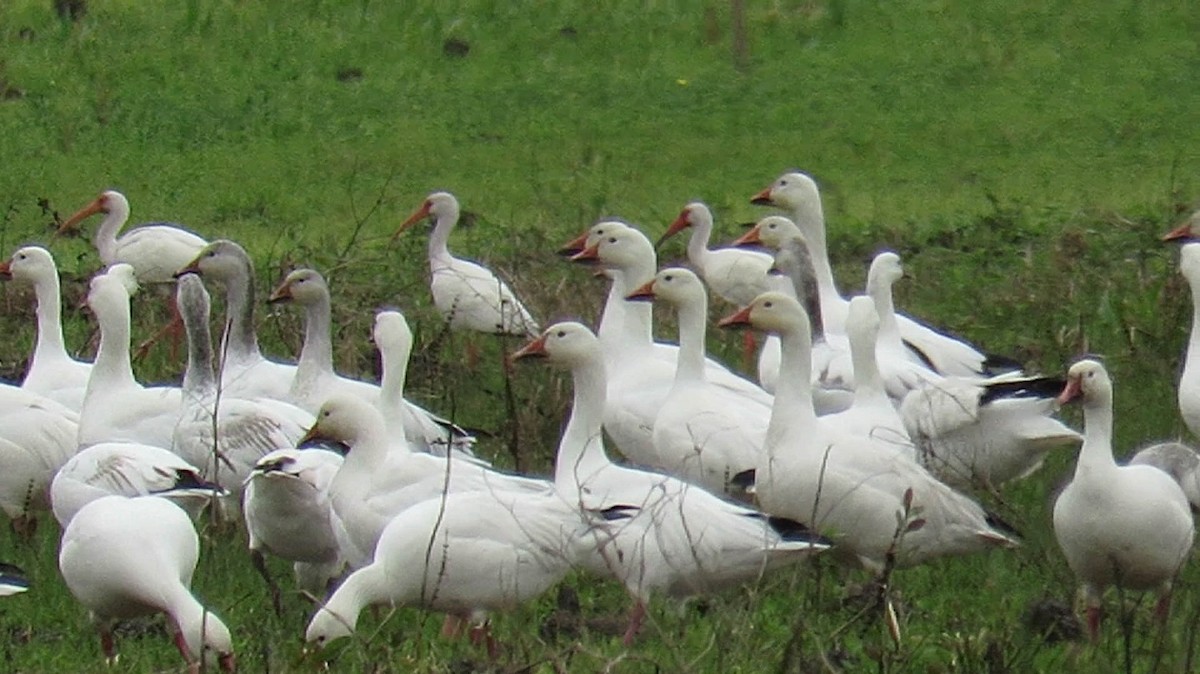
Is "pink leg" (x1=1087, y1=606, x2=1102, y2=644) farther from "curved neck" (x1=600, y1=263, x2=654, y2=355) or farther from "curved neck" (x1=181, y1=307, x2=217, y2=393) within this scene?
"curved neck" (x1=181, y1=307, x2=217, y2=393)

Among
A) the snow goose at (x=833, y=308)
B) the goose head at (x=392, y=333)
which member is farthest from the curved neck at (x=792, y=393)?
the snow goose at (x=833, y=308)

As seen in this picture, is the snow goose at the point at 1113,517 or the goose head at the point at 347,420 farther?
the goose head at the point at 347,420

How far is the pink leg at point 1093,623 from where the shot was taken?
728cm

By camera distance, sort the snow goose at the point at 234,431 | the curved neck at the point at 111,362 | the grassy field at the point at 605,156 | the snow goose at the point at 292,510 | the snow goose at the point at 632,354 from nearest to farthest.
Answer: the snow goose at the point at 292,510 < the snow goose at the point at 234,431 < the curved neck at the point at 111,362 < the snow goose at the point at 632,354 < the grassy field at the point at 605,156

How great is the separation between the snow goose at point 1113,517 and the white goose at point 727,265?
5460mm

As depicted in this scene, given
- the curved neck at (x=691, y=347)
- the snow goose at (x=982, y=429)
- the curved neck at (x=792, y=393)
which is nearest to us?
the curved neck at (x=792, y=393)

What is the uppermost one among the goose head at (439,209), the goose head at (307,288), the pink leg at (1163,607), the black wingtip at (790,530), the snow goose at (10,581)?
the snow goose at (10,581)

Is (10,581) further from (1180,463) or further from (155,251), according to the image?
(155,251)

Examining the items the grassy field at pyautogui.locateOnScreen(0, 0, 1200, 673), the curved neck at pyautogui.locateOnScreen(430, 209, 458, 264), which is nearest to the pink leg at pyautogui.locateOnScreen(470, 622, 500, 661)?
the grassy field at pyautogui.locateOnScreen(0, 0, 1200, 673)

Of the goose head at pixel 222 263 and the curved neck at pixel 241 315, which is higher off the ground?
the goose head at pixel 222 263

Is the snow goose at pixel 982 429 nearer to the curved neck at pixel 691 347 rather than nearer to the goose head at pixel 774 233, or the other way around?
the curved neck at pixel 691 347

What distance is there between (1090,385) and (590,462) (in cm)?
175

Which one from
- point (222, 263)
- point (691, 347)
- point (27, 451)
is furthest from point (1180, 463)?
point (222, 263)

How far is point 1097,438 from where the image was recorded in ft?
25.8
